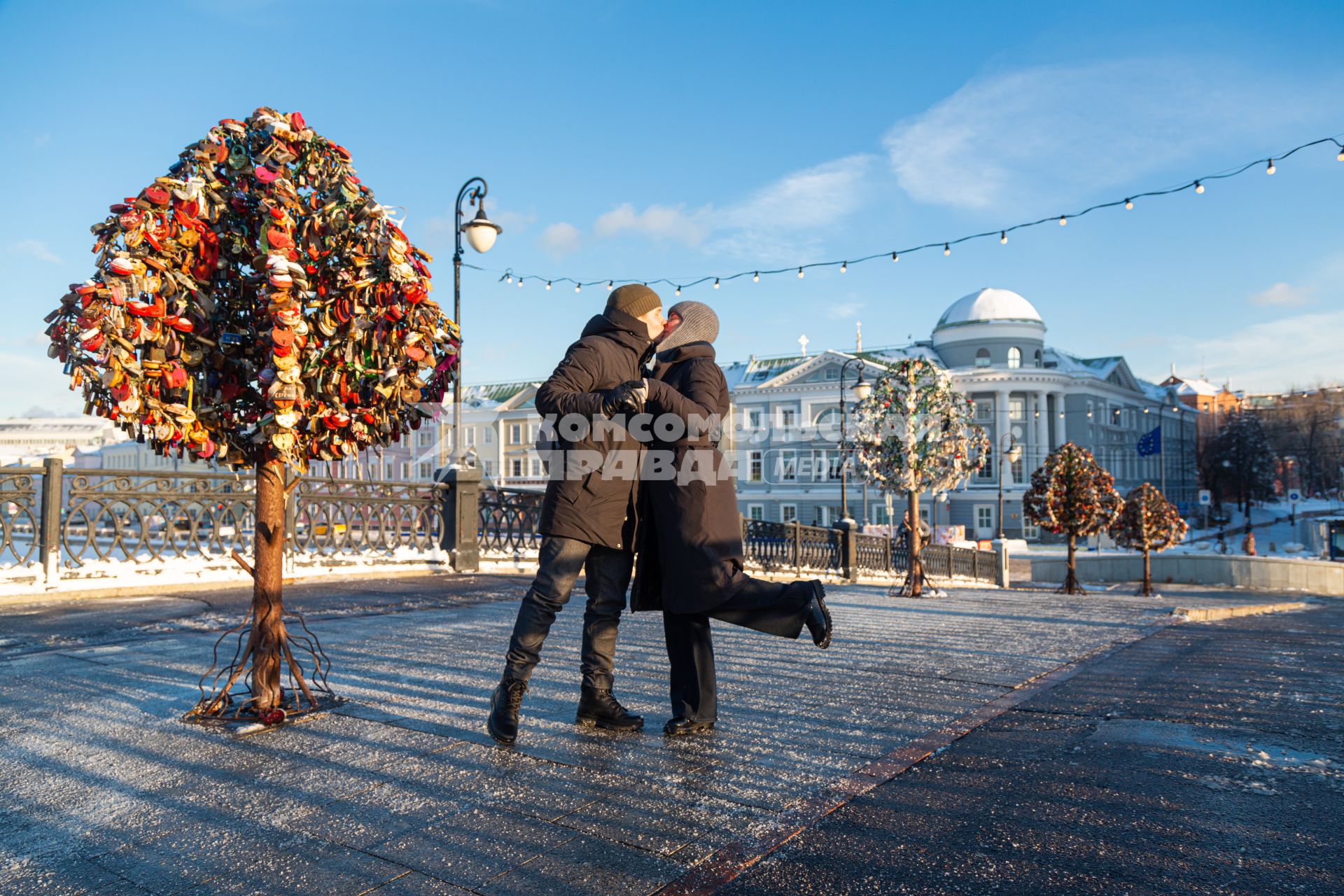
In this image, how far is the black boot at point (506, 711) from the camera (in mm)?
3520

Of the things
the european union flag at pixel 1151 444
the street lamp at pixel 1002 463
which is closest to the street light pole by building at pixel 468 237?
the street lamp at pixel 1002 463

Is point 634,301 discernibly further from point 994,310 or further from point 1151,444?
point 994,310

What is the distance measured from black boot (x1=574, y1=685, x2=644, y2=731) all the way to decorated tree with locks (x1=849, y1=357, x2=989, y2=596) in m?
12.3

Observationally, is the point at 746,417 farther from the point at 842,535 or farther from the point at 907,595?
the point at 907,595

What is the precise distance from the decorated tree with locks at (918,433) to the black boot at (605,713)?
12.3m

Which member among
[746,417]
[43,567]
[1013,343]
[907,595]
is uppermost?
[1013,343]

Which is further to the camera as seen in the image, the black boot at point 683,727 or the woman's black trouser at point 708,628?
the black boot at point 683,727

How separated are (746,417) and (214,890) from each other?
58297 millimetres

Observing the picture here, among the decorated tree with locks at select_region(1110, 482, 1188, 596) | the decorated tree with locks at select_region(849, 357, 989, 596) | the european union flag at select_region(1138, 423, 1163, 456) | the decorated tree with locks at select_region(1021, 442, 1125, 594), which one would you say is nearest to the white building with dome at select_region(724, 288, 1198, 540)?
the european union flag at select_region(1138, 423, 1163, 456)

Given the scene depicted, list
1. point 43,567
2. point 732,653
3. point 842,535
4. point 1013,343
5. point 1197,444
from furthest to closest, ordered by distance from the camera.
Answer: point 1197,444
point 1013,343
point 842,535
point 43,567
point 732,653

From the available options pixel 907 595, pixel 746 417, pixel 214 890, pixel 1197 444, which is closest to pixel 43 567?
pixel 214 890

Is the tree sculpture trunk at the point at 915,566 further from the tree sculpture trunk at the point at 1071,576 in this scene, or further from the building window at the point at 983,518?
the building window at the point at 983,518

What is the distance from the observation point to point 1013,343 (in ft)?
186

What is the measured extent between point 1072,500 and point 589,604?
21719 millimetres
